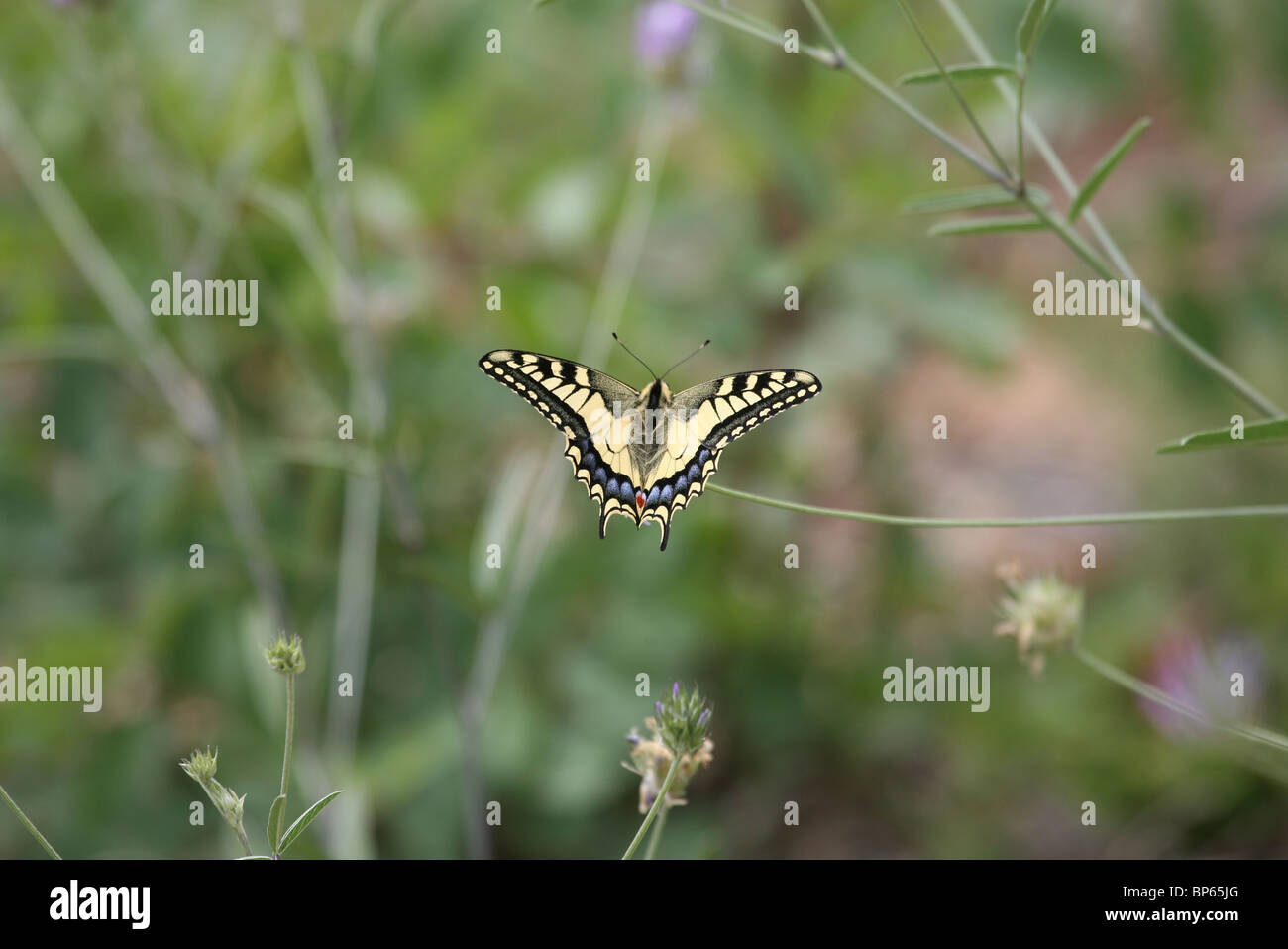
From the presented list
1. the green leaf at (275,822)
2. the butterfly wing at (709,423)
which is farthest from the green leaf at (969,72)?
the green leaf at (275,822)

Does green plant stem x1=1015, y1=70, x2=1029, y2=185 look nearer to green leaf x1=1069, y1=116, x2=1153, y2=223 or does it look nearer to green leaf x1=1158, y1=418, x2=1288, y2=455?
green leaf x1=1069, y1=116, x2=1153, y2=223

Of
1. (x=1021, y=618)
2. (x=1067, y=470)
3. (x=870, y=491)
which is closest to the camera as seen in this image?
(x=1021, y=618)

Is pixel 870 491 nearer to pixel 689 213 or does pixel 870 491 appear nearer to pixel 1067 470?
pixel 689 213

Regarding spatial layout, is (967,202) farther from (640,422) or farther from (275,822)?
(275,822)

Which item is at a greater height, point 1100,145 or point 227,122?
point 1100,145

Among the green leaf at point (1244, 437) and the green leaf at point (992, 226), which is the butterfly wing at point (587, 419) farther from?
the green leaf at point (1244, 437)

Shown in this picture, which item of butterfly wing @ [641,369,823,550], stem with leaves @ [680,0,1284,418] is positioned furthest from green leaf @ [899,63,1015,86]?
butterfly wing @ [641,369,823,550]

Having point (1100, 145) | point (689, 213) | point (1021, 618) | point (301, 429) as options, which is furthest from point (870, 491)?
point (1100, 145)
